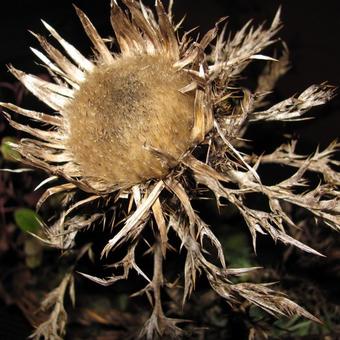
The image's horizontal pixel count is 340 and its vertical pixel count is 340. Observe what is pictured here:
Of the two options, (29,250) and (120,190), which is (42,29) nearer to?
(29,250)

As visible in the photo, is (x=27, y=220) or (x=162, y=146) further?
(x=27, y=220)

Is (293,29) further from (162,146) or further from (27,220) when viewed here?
(27,220)

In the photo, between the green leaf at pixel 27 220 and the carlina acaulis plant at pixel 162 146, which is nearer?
the carlina acaulis plant at pixel 162 146

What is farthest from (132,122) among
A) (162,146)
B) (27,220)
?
(27,220)

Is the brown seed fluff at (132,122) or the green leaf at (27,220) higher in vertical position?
the brown seed fluff at (132,122)

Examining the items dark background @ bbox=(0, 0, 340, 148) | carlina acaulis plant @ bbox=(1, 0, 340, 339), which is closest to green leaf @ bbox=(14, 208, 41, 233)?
carlina acaulis plant @ bbox=(1, 0, 340, 339)

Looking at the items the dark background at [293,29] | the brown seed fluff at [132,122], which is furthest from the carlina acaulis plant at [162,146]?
the dark background at [293,29]

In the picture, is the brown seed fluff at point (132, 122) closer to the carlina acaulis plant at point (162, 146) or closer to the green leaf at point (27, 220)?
the carlina acaulis plant at point (162, 146)
